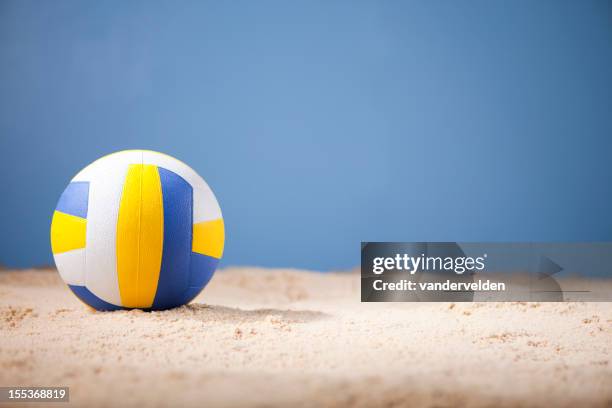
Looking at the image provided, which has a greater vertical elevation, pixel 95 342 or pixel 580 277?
pixel 580 277

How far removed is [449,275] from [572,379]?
3513mm

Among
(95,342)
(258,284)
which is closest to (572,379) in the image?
(95,342)

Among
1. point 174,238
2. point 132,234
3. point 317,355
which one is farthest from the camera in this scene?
point 174,238

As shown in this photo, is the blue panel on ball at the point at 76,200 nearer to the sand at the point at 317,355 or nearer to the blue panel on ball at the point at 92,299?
the blue panel on ball at the point at 92,299

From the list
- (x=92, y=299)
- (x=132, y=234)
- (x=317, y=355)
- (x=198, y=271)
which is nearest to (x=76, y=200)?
(x=132, y=234)

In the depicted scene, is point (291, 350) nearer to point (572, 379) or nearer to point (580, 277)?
point (572, 379)

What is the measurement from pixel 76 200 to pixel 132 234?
719 millimetres

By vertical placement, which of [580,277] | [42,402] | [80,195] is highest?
[80,195]

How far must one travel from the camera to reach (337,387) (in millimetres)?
2869

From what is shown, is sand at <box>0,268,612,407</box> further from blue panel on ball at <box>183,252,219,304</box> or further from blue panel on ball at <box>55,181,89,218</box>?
blue panel on ball at <box>55,181,89,218</box>

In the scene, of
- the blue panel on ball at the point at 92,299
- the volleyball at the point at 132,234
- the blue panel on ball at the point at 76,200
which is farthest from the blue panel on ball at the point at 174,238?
the blue panel on ball at the point at 76,200

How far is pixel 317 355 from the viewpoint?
3.86 metres

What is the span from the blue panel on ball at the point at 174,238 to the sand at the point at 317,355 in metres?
0.25

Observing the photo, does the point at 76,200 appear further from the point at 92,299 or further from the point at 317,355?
the point at 317,355
